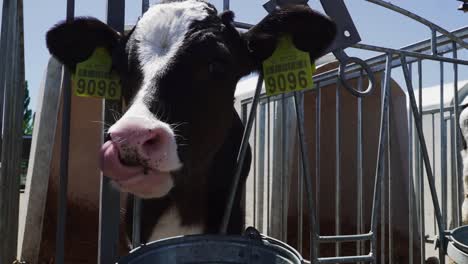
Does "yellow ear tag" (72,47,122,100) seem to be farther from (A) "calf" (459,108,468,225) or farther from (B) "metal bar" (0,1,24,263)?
(A) "calf" (459,108,468,225)

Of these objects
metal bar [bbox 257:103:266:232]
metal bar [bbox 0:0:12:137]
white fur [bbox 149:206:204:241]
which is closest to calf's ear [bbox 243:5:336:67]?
white fur [bbox 149:206:204:241]

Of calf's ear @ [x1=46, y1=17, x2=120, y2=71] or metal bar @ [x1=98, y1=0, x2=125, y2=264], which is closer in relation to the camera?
metal bar @ [x1=98, y1=0, x2=125, y2=264]

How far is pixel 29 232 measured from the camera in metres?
4.86

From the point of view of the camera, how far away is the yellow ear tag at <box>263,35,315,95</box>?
89.4 inches

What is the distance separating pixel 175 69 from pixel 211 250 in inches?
35.4

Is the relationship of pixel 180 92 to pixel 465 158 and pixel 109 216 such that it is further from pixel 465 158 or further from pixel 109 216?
pixel 465 158

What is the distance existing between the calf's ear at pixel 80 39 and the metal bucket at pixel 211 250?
135 centimetres

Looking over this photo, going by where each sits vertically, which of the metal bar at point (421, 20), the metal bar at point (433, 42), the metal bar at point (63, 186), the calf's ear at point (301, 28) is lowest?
the metal bar at point (63, 186)

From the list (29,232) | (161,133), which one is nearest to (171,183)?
(161,133)

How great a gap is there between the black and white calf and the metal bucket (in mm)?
270

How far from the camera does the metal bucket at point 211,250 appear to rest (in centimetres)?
162

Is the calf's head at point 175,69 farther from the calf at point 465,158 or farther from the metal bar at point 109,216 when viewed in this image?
the calf at point 465,158

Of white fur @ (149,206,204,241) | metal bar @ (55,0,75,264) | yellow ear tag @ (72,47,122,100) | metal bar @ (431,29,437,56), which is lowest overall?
white fur @ (149,206,204,241)

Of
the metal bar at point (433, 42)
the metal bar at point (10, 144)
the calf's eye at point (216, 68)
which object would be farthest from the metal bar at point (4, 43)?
the metal bar at point (433, 42)
